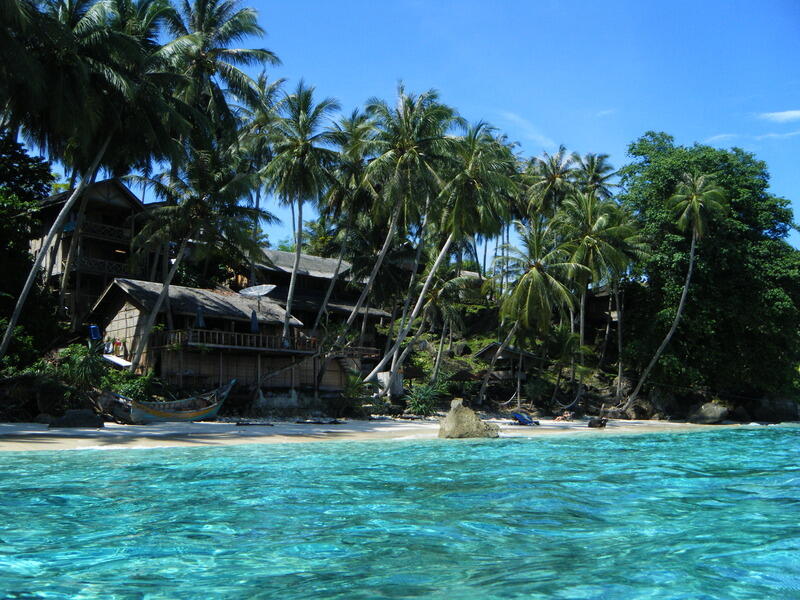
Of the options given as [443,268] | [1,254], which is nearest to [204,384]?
[1,254]

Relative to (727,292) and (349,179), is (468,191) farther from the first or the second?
(727,292)

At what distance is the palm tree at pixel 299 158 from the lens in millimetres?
28422

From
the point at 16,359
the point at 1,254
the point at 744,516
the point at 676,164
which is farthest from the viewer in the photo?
the point at 676,164

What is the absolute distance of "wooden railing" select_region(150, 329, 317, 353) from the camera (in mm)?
25453

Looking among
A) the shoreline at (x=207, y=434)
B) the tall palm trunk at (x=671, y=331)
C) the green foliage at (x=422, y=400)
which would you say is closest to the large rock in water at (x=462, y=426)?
the shoreline at (x=207, y=434)

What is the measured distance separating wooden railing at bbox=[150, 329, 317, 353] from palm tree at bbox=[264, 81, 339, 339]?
24.4 inches

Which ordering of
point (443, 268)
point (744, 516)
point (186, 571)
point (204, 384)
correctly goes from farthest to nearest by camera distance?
point (443, 268), point (204, 384), point (744, 516), point (186, 571)

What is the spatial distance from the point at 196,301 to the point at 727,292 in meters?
27.2

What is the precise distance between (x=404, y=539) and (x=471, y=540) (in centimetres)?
62

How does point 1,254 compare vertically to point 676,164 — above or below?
below

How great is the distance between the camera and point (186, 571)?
17.1 ft

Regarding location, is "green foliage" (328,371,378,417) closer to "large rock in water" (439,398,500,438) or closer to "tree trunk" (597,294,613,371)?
"large rock in water" (439,398,500,438)

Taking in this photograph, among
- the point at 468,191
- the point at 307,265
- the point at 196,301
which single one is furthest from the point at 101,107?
the point at 307,265

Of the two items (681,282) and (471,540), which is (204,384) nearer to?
(471,540)
